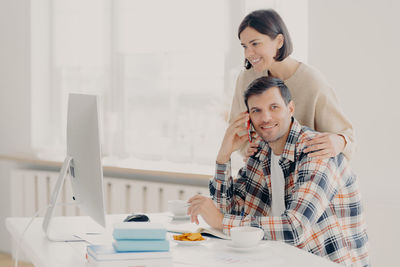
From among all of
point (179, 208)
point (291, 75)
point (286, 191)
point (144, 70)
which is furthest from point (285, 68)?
point (144, 70)

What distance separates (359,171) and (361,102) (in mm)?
369

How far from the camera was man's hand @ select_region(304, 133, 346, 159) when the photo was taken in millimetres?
2104

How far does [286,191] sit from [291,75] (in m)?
0.58

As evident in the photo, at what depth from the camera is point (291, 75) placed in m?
2.56

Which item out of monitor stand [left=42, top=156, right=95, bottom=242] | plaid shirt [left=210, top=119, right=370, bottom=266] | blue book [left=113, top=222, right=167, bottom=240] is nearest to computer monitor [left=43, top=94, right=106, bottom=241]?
monitor stand [left=42, top=156, right=95, bottom=242]

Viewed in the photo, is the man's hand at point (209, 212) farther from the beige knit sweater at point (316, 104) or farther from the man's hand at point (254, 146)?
the beige knit sweater at point (316, 104)

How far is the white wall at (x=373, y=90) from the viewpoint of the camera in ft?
9.71

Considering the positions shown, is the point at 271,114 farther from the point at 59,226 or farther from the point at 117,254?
the point at 59,226

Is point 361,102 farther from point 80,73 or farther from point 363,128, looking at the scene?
point 80,73

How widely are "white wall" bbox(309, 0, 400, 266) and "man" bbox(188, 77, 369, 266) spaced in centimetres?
79

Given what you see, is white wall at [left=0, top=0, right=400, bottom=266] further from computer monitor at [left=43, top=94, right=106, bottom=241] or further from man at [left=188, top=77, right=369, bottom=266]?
computer monitor at [left=43, top=94, right=106, bottom=241]

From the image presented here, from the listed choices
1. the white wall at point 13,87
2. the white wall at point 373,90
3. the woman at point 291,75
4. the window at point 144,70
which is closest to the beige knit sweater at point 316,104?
the woman at point 291,75

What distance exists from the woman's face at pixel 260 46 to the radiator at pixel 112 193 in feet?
5.03

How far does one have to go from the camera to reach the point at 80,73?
4852 millimetres
